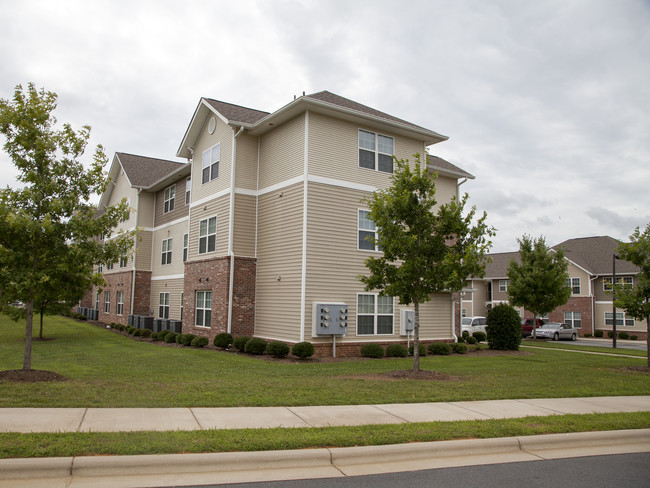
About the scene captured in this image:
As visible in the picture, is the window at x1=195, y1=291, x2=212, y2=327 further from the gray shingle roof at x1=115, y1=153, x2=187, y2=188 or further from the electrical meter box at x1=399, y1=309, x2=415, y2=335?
the gray shingle roof at x1=115, y1=153, x2=187, y2=188

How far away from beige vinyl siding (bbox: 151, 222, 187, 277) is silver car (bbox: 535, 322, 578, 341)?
2764cm

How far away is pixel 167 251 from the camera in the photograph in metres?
29.9

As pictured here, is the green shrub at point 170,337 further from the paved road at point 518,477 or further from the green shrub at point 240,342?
the paved road at point 518,477

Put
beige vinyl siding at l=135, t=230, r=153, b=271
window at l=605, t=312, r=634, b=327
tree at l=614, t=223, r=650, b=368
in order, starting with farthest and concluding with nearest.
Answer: window at l=605, t=312, r=634, b=327
beige vinyl siding at l=135, t=230, r=153, b=271
tree at l=614, t=223, r=650, b=368

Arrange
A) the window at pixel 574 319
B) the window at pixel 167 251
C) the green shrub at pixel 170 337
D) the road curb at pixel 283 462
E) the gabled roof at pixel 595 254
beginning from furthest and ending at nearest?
the window at pixel 574 319, the gabled roof at pixel 595 254, the window at pixel 167 251, the green shrub at pixel 170 337, the road curb at pixel 283 462

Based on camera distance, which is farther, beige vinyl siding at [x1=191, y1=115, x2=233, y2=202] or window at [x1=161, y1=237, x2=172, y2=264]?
window at [x1=161, y1=237, x2=172, y2=264]

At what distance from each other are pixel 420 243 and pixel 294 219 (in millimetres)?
6011

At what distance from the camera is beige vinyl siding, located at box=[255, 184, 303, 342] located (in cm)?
1825

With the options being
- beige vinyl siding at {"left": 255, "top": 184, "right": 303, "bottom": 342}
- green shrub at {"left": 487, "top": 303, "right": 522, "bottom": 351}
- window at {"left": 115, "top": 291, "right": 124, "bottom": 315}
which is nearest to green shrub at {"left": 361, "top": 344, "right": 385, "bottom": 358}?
beige vinyl siding at {"left": 255, "top": 184, "right": 303, "bottom": 342}

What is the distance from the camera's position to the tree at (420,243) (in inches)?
531

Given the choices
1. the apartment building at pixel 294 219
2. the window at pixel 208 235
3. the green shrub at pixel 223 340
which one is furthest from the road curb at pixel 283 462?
the window at pixel 208 235

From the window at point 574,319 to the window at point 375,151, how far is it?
32895 mm

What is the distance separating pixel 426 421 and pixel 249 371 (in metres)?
6.55

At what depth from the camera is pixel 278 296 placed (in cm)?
1905
